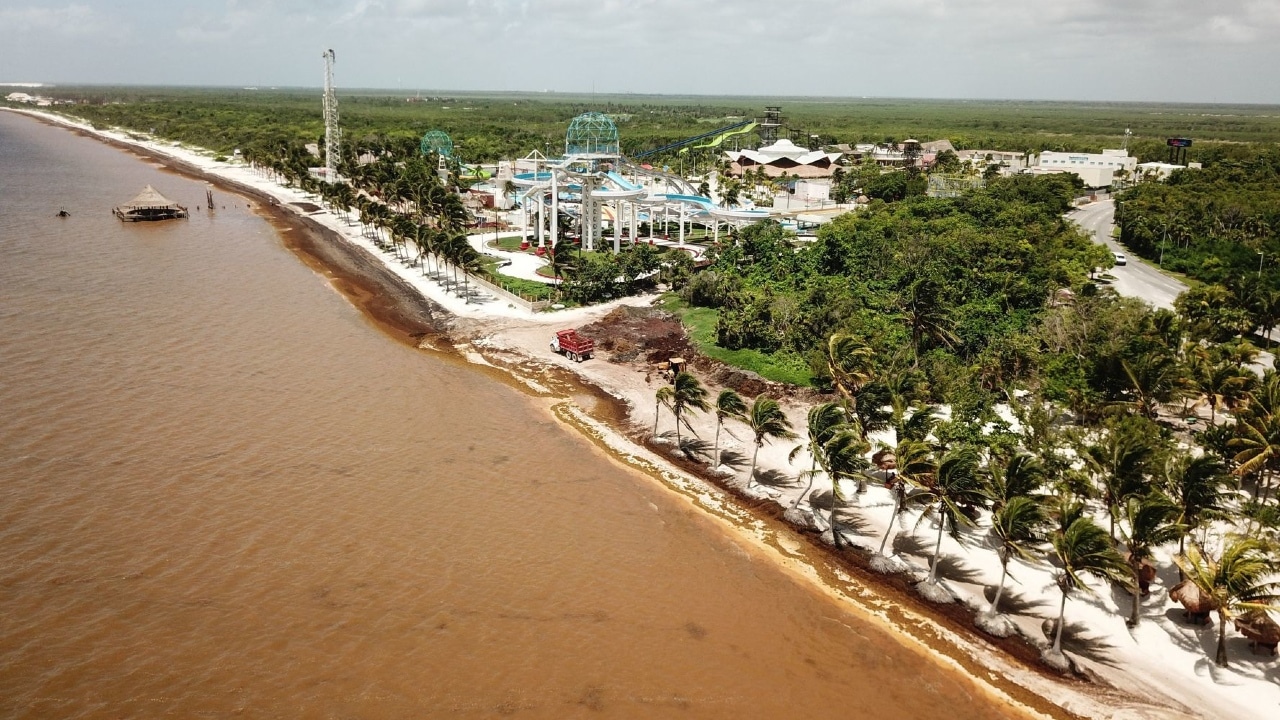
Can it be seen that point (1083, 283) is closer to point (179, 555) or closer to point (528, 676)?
point (528, 676)

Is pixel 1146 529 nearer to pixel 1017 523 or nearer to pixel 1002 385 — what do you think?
pixel 1017 523

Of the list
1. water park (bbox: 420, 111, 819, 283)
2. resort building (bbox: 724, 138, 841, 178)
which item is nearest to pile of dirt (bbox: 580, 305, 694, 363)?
water park (bbox: 420, 111, 819, 283)

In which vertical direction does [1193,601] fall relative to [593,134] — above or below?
below

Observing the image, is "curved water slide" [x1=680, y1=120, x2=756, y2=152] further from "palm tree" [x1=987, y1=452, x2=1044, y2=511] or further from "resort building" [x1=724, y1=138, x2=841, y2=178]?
"palm tree" [x1=987, y1=452, x2=1044, y2=511]

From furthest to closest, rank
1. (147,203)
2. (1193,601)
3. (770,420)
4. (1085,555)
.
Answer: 1. (147,203)
2. (770,420)
3. (1193,601)
4. (1085,555)

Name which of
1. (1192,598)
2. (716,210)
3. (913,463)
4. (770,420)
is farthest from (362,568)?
(716,210)

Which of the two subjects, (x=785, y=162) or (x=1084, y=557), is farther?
(x=785, y=162)
